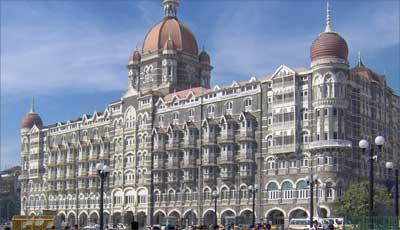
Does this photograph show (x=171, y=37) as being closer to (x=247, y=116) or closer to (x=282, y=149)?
(x=247, y=116)

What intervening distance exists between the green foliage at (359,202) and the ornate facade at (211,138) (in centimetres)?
232

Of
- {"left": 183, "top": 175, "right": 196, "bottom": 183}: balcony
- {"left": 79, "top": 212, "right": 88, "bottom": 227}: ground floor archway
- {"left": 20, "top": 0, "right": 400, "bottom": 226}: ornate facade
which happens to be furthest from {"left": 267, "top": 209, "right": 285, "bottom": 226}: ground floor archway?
{"left": 79, "top": 212, "right": 88, "bottom": 227}: ground floor archway

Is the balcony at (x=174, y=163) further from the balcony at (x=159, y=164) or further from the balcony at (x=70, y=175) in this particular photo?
the balcony at (x=70, y=175)

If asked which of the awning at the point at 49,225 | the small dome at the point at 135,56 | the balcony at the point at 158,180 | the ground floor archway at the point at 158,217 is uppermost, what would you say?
the small dome at the point at 135,56

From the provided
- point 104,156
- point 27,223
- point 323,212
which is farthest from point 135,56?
point 27,223

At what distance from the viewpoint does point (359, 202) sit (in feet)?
229

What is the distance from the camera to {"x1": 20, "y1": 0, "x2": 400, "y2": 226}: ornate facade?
76.6 m

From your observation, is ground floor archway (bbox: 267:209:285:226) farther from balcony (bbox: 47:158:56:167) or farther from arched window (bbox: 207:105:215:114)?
balcony (bbox: 47:158:56:167)

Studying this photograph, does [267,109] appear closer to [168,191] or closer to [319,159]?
[319,159]

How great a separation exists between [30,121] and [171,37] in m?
38.4

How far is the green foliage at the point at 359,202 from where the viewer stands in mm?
69688

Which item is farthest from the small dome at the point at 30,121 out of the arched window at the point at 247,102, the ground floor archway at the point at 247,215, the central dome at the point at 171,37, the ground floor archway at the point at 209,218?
the ground floor archway at the point at 247,215

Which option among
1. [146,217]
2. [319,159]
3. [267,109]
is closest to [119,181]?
[146,217]

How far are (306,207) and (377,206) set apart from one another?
8196 mm
